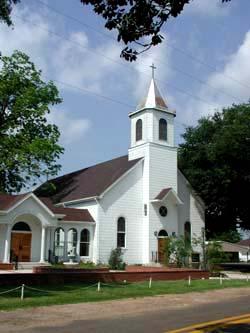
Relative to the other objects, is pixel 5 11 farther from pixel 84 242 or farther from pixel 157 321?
pixel 84 242

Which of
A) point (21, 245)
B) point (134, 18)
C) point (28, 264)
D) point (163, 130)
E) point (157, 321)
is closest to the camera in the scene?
point (134, 18)

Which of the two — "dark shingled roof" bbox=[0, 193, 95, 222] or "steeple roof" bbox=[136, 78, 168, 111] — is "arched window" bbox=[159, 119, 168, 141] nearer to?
"steeple roof" bbox=[136, 78, 168, 111]

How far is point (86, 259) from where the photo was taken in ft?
121

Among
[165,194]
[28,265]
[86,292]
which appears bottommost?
[86,292]

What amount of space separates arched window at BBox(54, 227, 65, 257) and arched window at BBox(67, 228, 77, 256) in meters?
0.52

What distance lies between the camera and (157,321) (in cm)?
1313

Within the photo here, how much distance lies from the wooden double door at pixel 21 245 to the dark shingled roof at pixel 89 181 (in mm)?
6013

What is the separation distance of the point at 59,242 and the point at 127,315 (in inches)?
947

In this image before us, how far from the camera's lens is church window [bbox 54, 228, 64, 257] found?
3722 centimetres

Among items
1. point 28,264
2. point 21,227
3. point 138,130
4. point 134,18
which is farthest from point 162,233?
point 134,18

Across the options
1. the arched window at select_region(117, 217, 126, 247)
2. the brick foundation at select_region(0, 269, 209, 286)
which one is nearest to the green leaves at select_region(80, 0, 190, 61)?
the brick foundation at select_region(0, 269, 209, 286)

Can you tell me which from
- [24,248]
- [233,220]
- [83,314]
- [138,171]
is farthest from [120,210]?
[83,314]

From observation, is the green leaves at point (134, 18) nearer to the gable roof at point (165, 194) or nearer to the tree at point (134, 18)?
the tree at point (134, 18)

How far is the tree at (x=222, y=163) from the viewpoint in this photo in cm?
3838
